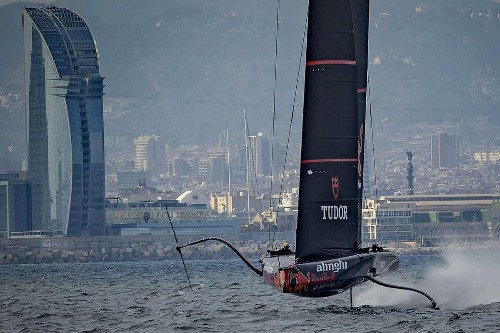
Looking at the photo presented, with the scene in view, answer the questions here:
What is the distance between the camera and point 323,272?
138 ft

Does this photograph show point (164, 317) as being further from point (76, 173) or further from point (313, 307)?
point (76, 173)

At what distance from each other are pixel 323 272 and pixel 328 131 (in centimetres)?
351

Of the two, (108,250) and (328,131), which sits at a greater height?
(328,131)

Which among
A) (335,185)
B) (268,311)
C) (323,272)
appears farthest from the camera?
(268,311)

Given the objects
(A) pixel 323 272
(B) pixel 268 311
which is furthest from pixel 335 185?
(B) pixel 268 311

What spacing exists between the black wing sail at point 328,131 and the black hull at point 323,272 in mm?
418

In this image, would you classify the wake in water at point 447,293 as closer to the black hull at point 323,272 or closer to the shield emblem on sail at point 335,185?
the black hull at point 323,272

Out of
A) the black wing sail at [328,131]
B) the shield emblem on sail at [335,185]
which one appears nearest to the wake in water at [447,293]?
the black wing sail at [328,131]

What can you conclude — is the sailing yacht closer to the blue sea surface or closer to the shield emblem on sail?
the shield emblem on sail

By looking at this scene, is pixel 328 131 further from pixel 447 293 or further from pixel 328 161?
pixel 447 293

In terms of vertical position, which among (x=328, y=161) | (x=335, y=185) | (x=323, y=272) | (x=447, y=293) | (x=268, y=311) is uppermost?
(x=328, y=161)

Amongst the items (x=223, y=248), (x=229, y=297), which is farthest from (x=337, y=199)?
(x=223, y=248)

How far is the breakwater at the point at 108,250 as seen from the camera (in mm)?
173000

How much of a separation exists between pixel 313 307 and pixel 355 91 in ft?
39.3
